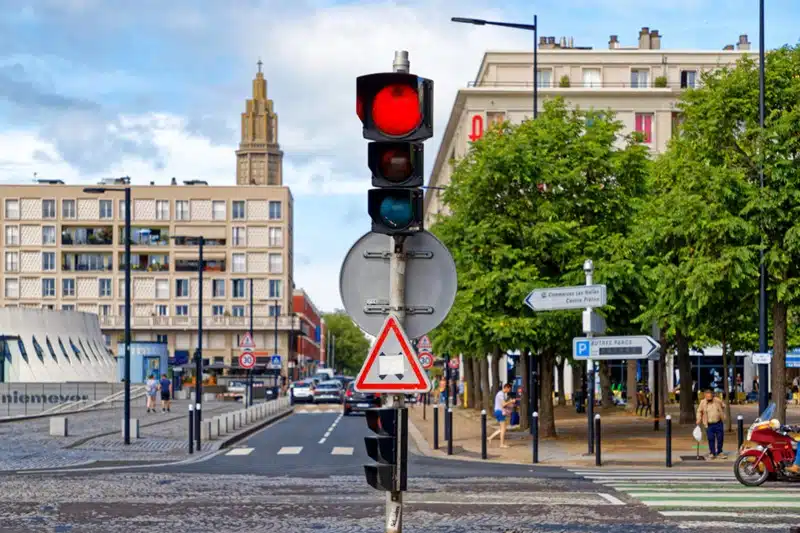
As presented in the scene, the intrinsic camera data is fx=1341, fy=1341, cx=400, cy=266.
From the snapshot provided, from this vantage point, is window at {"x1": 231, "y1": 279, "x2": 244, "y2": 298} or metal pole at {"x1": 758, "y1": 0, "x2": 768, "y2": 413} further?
window at {"x1": 231, "y1": 279, "x2": 244, "y2": 298}

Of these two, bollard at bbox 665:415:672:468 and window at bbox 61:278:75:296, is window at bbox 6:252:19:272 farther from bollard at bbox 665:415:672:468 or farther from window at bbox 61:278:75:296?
bollard at bbox 665:415:672:468

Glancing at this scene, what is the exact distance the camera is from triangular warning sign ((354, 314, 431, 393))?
28.9 feet

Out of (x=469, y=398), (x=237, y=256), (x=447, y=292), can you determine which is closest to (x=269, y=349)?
(x=237, y=256)

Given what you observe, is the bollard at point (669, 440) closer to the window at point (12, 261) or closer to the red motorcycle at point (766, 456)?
the red motorcycle at point (766, 456)

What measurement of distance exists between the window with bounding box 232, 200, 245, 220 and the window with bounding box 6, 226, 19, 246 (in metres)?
21.3

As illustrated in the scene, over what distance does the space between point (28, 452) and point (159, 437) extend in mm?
7098

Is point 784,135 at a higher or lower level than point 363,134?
higher

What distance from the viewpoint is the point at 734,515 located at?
51.1 feet

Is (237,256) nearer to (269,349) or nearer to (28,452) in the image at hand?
(269,349)

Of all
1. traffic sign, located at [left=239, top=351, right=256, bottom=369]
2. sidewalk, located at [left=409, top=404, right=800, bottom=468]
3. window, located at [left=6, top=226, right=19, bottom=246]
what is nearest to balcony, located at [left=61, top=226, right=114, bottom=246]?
window, located at [left=6, top=226, right=19, bottom=246]

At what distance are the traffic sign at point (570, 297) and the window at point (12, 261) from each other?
111m

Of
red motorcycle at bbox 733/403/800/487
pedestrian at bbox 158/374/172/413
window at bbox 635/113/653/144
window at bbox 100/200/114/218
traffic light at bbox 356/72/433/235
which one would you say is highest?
window at bbox 635/113/653/144

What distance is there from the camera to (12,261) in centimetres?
13200

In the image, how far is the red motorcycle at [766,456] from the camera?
20594mm
